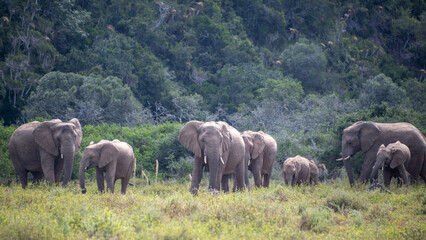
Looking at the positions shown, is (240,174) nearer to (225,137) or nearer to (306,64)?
(225,137)

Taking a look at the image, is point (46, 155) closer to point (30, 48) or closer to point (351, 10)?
point (30, 48)

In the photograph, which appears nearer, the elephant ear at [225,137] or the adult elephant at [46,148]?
the elephant ear at [225,137]

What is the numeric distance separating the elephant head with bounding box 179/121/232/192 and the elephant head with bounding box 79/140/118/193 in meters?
2.02

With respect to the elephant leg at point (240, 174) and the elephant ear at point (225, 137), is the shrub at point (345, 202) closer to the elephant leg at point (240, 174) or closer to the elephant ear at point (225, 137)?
the elephant ear at point (225, 137)

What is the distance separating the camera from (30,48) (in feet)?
130

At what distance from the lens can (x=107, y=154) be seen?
45.7ft

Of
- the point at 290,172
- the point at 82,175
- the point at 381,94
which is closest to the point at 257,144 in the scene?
the point at 290,172

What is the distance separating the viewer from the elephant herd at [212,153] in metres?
13.2

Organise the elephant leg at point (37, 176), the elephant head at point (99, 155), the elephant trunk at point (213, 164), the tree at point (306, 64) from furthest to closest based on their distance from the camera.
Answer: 1. the tree at point (306, 64)
2. the elephant leg at point (37, 176)
3. the elephant head at point (99, 155)
4. the elephant trunk at point (213, 164)

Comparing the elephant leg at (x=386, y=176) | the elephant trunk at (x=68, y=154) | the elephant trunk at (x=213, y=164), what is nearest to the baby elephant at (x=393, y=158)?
the elephant leg at (x=386, y=176)

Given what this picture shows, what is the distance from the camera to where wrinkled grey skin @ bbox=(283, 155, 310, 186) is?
17.1 metres

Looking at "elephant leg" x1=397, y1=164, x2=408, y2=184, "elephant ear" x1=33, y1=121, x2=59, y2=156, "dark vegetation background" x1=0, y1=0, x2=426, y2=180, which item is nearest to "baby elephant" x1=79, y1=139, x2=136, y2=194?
"elephant ear" x1=33, y1=121, x2=59, y2=156

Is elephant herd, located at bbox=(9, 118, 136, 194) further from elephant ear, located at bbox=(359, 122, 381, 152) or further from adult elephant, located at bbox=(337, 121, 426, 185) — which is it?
elephant ear, located at bbox=(359, 122, 381, 152)

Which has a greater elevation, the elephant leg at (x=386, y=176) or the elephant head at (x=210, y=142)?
the elephant head at (x=210, y=142)
